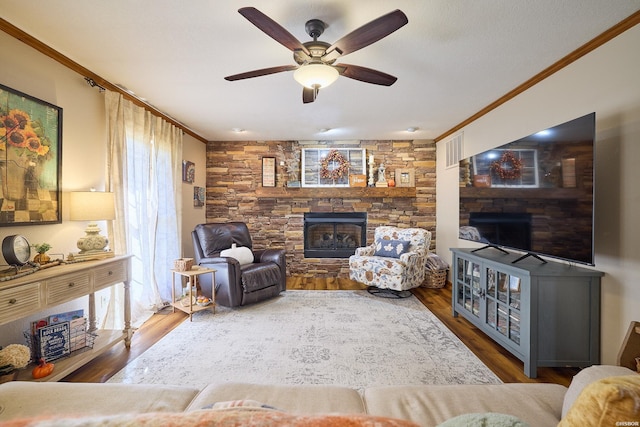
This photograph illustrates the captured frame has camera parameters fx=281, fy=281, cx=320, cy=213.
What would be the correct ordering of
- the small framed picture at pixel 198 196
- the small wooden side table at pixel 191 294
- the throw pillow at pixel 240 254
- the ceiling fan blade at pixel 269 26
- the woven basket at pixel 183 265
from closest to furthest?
the ceiling fan blade at pixel 269 26
the small wooden side table at pixel 191 294
the woven basket at pixel 183 265
the throw pillow at pixel 240 254
the small framed picture at pixel 198 196

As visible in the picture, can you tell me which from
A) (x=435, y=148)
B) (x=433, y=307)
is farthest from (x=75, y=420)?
(x=435, y=148)

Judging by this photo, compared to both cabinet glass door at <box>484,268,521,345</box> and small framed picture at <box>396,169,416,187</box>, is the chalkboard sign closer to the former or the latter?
cabinet glass door at <box>484,268,521,345</box>

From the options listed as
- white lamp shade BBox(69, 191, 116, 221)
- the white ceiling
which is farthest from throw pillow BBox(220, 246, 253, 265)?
the white ceiling

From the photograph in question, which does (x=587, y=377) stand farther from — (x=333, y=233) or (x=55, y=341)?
(x=333, y=233)

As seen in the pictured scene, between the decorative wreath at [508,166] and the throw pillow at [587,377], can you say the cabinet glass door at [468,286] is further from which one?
the throw pillow at [587,377]

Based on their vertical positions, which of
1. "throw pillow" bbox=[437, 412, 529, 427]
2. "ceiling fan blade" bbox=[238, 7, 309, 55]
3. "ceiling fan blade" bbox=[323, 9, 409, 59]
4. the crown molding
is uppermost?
the crown molding

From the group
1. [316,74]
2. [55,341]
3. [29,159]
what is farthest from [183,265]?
[316,74]

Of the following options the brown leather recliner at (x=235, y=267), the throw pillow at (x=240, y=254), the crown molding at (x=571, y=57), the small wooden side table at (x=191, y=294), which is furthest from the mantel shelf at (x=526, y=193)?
the small wooden side table at (x=191, y=294)

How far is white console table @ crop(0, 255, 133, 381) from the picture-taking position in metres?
1.55

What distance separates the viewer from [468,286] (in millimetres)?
2865

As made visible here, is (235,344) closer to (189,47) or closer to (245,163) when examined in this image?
(189,47)

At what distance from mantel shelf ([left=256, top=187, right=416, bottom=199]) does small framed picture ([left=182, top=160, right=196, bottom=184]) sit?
1029 mm

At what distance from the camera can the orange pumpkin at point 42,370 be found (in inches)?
67.7

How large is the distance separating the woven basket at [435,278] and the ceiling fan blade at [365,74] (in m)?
3.05
